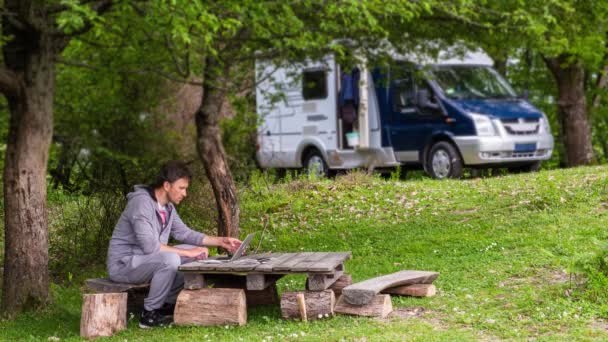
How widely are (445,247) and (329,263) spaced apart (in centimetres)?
343

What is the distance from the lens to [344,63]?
14.7 metres

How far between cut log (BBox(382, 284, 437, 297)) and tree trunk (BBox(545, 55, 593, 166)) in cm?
1454

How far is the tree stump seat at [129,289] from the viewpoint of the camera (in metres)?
8.20

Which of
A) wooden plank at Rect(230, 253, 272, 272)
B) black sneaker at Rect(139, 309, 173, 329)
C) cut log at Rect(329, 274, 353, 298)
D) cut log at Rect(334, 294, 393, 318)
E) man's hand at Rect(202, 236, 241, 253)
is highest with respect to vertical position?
man's hand at Rect(202, 236, 241, 253)

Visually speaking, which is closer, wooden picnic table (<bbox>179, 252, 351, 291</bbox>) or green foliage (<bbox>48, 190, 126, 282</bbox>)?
wooden picnic table (<bbox>179, 252, 351, 291</bbox>)

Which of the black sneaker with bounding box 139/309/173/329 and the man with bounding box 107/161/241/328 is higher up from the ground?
the man with bounding box 107/161/241/328

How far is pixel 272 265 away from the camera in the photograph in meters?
7.87

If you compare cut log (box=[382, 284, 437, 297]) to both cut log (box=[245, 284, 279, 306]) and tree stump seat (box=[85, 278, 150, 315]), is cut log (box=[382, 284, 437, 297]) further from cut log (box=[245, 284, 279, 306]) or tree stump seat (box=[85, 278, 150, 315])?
tree stump seat (box=[85, 278, 150, 315])

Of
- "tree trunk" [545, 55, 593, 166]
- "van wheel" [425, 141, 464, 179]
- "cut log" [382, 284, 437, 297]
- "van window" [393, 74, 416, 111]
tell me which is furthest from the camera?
"tree trunk" [545, 55, 593, 166]

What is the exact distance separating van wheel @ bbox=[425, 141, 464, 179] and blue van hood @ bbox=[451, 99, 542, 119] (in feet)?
2.54

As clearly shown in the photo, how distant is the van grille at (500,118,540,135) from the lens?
59.6 ft

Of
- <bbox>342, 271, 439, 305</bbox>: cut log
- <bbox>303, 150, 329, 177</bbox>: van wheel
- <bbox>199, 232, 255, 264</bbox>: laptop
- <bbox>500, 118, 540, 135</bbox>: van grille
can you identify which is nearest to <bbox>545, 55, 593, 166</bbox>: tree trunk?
<bbox>500, 118, 540, 135</bbox>: van grille

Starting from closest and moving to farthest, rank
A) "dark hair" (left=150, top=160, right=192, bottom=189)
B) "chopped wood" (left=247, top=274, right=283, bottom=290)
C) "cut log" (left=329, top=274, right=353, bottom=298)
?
1. "chopped wood" (left=247, top=274, right=283, bottom=290)
2. "dark hair" (left=150, top=160, right=192, bottom=189)
3. "cut log" (left=329, top=274, right=353, bottom=298)

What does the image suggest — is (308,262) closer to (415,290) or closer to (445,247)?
(415,290)
